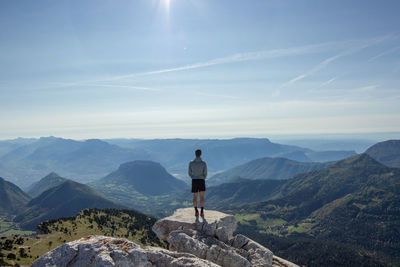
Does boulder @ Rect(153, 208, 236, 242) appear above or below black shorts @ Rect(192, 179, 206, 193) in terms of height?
below

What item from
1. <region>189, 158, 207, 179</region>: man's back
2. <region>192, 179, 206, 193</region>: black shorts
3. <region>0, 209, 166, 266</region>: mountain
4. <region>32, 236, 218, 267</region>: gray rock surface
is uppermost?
<region>189, 158, 207, 179</region>: man's back

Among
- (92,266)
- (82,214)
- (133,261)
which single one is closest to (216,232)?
(133,261)

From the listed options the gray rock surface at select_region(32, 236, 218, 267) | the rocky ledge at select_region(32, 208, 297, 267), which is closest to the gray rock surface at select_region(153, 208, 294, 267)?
the rocky ledge at select_region(32, 208, 297, 267)

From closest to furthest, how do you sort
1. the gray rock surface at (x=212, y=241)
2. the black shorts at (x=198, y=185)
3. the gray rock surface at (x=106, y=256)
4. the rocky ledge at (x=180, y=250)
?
the gray rock surface at (x=106, y=256)
the rocky ledge at (x=180, y=250)
the gray rock surface at (x=212, y=241)
the black shorts at (x=198, y=185)

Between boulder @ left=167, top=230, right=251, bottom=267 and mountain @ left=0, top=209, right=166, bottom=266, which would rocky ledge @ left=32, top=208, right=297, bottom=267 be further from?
mountain @ left=0, top=209, right=166, bottom=266

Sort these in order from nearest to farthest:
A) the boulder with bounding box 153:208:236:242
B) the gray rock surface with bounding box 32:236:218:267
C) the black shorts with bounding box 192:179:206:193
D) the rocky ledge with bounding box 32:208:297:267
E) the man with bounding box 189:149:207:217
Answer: the gray rock surface with bounding box 32:236:218:267
the rocky ledge with bounding box 32:208:297:267
the man with bounding box 189:149:207:217
the black shorts with bounding box 192:179:206:193
the boulder with bounding box 153:208:236:242

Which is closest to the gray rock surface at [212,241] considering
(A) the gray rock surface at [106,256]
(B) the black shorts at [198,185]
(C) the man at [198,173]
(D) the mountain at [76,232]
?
(C) the man at [198,173]

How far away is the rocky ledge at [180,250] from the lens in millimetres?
20859

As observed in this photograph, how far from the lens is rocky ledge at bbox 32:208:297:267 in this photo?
821 inches

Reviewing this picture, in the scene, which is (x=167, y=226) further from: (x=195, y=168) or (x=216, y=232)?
(x=195, y=168)

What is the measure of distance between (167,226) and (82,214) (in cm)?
16386

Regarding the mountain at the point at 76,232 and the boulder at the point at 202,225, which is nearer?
the boulder at the point at 202,225

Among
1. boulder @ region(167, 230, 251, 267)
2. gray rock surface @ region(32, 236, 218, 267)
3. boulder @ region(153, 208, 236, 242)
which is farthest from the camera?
boulder @ region(153, 208, 236, 242)

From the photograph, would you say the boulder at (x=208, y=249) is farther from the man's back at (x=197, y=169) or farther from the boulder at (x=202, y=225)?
the man's back at (x=197, y=169)
